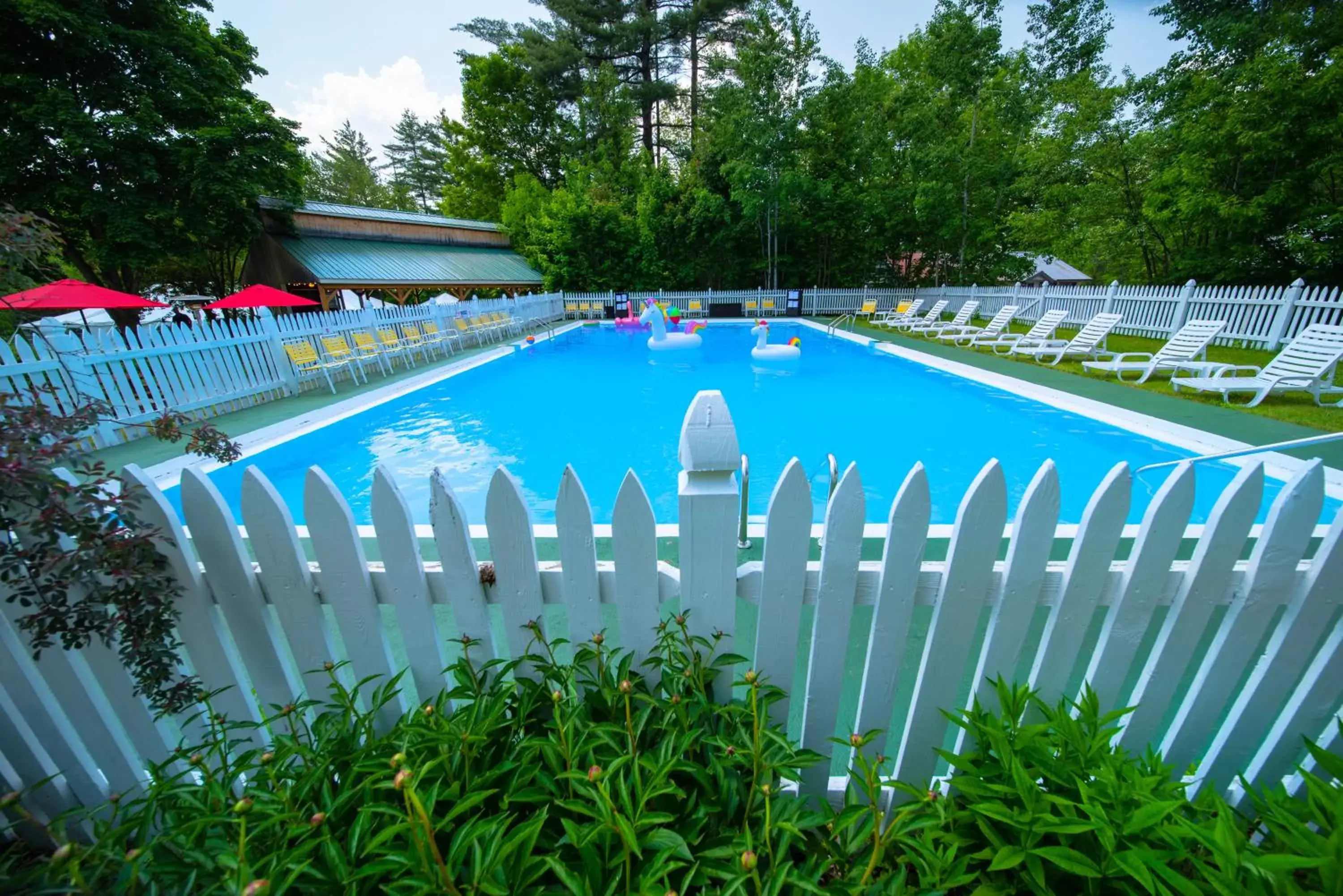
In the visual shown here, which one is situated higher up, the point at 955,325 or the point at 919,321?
the point at 955,325

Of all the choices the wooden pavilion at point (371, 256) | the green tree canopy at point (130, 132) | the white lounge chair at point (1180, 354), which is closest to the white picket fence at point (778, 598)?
the white lounge chair at point (1180, 354)

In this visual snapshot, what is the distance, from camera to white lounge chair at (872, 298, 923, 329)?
15.8 m

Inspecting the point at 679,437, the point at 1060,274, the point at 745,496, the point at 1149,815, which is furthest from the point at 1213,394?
the point at 1060,274

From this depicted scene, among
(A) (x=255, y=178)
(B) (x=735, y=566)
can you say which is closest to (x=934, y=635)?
(B) (x=735, y=566)

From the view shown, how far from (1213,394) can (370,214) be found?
2670cm

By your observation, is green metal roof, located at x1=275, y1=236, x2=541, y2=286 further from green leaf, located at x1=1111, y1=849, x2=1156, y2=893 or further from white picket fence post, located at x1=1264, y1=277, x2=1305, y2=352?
white picket fence post, located at x1=1264, y1=277, x2=1305, y2=352

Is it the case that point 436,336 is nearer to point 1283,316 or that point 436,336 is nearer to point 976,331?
point 976,331

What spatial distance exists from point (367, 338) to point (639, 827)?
11.5 metres

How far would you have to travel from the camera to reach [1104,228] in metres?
15.5

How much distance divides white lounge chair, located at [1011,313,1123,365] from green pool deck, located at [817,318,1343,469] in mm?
369

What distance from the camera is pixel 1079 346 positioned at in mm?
9133

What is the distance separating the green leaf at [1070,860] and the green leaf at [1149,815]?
0.10 m

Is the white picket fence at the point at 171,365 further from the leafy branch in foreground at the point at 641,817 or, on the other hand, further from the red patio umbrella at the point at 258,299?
the leafy branch in foreground at the point at 641,817

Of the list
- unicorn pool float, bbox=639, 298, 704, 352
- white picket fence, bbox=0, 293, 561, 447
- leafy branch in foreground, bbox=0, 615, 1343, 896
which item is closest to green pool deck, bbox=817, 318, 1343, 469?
leafy branch in foreground, bbox=0, 615, 1343, 896
